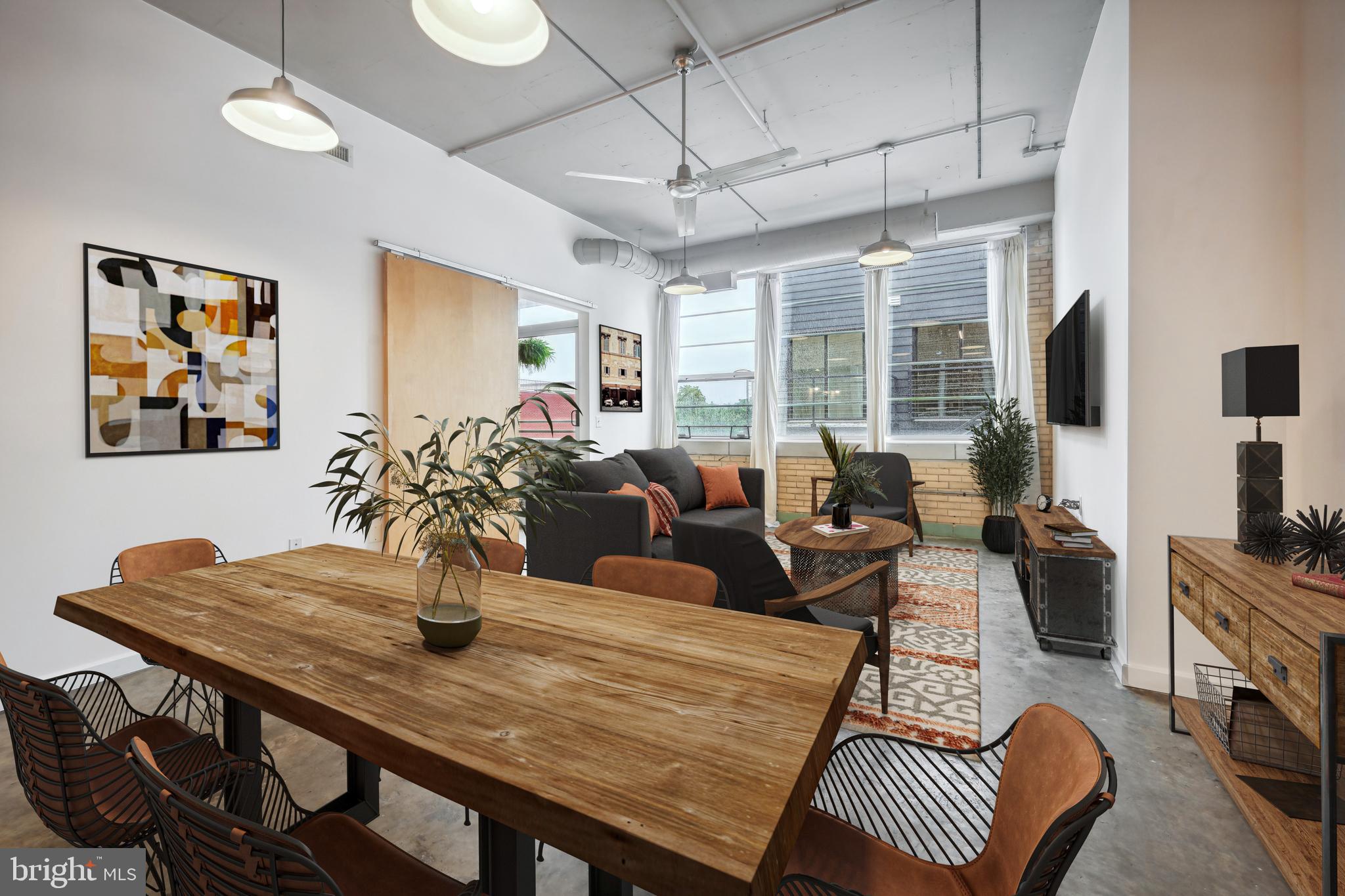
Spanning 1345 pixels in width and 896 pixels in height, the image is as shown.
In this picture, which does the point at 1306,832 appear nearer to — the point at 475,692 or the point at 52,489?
the point at 475,692

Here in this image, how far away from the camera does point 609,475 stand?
413cm

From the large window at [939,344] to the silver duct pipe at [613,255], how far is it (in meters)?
2.80

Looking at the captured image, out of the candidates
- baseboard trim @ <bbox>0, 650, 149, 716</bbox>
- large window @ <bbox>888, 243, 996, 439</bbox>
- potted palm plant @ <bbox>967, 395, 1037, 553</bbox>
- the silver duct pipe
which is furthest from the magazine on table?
baseboard trim @ <bbox>0, 650, 149, 716</bbox>

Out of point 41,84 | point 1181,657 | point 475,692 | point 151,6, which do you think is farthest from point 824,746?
point 151,6

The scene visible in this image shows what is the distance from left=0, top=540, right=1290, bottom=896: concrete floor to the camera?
157 cm

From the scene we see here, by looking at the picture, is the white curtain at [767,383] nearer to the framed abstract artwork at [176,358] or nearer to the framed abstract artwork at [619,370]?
the framed abstract artwork at [619,370]

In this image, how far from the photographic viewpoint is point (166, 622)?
56.1 inches

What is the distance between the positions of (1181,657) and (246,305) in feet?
16.5

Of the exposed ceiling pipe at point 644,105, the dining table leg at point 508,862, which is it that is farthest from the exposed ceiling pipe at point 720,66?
the dining table leg at point 508,862

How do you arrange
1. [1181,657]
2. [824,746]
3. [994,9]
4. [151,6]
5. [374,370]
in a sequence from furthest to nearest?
1. [374,370]
2. [994,9]
3. [151,6]
4. [1181,657]
5. [824,746]

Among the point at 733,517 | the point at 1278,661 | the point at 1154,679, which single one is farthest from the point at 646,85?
the point at 1154,679

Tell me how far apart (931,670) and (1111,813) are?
970 mm

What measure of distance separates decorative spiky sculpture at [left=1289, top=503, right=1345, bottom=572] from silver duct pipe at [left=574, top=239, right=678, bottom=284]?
540 centimetres

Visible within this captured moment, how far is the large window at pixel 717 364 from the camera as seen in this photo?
24.0 ft
